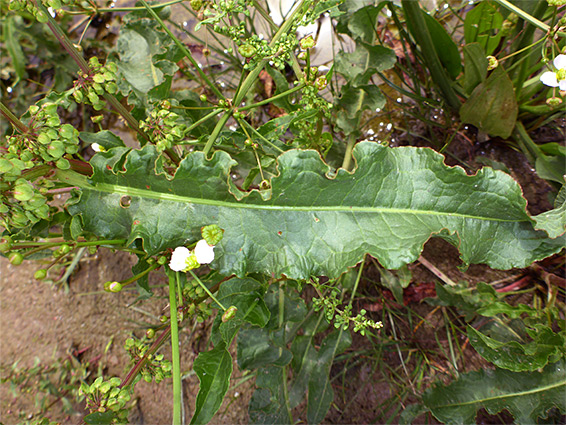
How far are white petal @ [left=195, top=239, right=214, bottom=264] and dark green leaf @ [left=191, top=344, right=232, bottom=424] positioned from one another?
0.32 metres

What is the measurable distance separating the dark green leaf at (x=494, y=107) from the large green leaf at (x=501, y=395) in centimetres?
97

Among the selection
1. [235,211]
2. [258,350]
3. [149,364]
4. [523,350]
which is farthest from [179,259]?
[523,350]

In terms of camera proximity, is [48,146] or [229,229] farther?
[229,229]

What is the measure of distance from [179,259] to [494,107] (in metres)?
1.42

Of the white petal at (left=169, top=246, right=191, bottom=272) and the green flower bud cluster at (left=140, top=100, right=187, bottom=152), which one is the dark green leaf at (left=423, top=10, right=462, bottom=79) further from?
the white petal at (left=169, top=246, right=191, bottom=272)

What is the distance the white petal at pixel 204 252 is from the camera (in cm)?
104

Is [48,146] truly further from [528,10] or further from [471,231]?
[528,10]

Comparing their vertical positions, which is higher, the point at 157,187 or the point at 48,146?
the point at 48,146

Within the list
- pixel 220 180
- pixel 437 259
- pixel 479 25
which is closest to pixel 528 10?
pixel 479 25

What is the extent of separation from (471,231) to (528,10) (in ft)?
3.07

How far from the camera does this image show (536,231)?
3.69 ft

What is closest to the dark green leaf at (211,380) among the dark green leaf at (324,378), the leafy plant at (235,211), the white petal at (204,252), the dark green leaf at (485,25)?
the leafy plant at (235,211)

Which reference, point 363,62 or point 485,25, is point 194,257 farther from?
point 485,25

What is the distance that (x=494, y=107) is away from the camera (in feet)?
5.17
